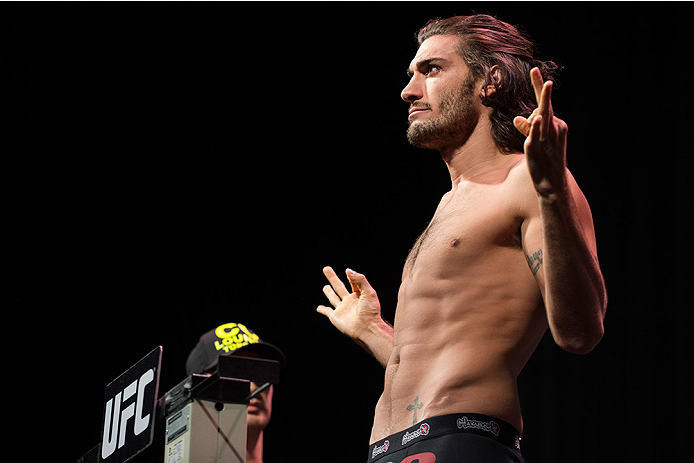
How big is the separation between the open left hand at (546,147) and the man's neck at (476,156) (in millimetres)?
475

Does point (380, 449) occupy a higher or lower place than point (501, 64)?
lower

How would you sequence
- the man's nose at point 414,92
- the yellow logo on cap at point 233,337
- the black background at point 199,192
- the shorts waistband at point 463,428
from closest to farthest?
the shorts waistband at point 463,428
the man's nose at point 414,92
the yellow logo on cap at point 233,337
the black background at point 199,192

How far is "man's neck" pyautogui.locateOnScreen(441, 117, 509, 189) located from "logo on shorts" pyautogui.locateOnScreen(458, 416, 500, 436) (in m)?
0.57

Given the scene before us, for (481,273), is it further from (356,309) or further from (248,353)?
(248,353)

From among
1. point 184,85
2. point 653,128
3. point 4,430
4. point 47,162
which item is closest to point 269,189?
point 184,85

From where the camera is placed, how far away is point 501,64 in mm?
1730

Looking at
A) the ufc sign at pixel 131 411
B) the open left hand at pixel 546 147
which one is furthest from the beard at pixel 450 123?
the ufc sign at pixel 131 411

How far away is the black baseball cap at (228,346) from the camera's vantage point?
8.32 ft

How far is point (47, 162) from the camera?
3.53m

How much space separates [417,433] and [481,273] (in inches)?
11.9

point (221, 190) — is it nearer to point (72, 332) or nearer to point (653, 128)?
point (72, 332)

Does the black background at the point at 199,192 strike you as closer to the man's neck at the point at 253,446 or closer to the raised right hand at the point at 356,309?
the man's neck at the point at 253,446

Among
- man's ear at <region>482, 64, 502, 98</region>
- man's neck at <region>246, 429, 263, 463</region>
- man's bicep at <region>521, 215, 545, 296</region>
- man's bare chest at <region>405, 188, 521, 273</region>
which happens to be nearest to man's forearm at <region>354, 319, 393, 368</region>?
man's bare chest at <region>405, 188, 521, 273</region>

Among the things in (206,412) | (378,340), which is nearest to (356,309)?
(378,340)
